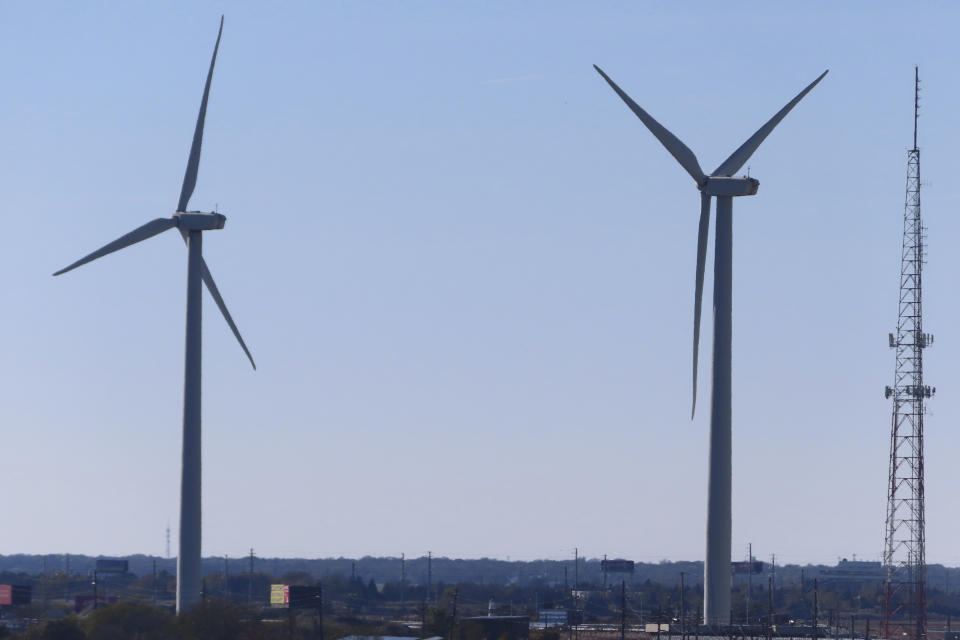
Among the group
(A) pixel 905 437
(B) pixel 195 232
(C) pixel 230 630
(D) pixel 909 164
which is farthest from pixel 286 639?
(D) pixel 909 164

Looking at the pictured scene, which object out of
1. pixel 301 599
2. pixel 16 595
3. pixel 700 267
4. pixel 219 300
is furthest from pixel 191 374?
pixel 16 595

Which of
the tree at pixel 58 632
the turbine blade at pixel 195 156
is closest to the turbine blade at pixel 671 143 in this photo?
the turbine blade at pixel 195 156

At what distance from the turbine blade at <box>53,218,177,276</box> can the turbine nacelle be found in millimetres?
34589

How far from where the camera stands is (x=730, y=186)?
91625 mm

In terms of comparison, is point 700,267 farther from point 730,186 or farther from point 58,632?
point 58,632

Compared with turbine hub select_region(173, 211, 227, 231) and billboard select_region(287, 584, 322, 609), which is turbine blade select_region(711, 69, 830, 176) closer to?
turbine hub select_region(173, 211, 227, 231)

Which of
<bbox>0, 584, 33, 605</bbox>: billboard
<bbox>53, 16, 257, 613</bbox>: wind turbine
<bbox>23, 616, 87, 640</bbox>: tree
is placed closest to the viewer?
<bbox>53, 16, 257, 613</bbox>: wind turbine

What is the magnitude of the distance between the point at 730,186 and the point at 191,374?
3419 centimetres

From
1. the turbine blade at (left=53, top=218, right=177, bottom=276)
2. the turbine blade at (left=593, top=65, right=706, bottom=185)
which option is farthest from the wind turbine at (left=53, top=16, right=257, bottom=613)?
the turbine blade at (left=593, top=65, right=706, bottom=185)

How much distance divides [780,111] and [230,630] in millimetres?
47227

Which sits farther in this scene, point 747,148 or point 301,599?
point 301,599

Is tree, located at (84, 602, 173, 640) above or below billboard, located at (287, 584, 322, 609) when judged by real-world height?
above

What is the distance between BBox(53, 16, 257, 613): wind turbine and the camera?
101625 mm

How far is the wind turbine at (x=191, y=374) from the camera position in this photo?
333 ft
